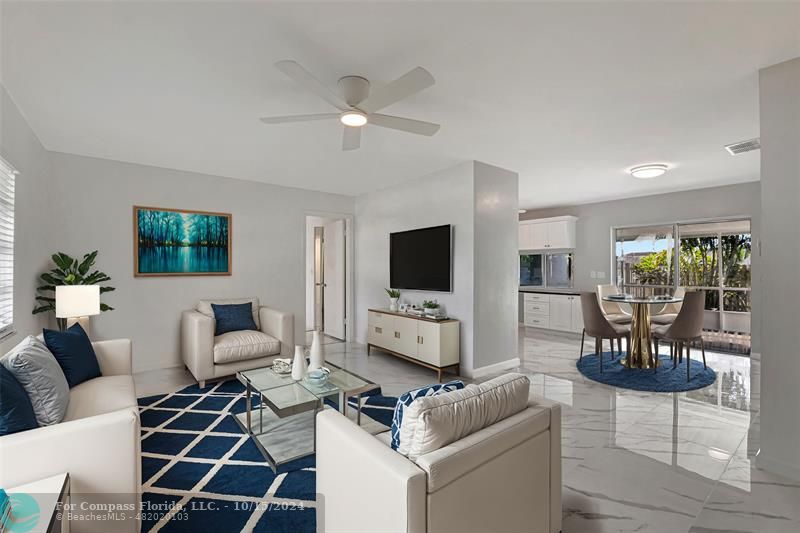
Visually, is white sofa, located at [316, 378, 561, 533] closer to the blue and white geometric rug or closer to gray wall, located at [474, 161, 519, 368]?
the blue and white geometric rug

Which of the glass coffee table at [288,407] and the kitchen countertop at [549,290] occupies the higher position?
the kitchen countertop at [549,290]

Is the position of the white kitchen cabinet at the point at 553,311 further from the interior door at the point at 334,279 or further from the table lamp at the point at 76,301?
the table lamp at the point at 76,301

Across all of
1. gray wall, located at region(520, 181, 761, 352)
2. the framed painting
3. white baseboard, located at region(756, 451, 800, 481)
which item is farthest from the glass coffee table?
gray wall, located at region(520, 181, 761, 352)

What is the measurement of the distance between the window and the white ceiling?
57cm

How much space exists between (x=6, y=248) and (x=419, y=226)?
377cm

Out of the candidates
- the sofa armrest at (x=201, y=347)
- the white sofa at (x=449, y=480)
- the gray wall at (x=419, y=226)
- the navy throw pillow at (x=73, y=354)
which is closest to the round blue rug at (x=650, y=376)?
the gray wall at (x=419, y=226)

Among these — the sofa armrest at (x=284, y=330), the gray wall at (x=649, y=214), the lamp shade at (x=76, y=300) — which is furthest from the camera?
the gray wall at (x=649, y=214)

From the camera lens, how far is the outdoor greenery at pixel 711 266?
5.48 m

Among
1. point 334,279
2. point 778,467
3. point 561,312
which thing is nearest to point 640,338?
point 778,467

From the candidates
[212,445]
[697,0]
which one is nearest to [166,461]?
[212,445]

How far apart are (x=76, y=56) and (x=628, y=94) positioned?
3421mm

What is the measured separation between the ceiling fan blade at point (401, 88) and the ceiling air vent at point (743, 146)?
3.38 metres

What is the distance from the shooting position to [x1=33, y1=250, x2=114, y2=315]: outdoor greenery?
3.37 meters

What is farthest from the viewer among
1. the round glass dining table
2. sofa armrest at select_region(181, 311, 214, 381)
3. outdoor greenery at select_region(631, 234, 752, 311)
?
outdoor greenery at select_region(631, 234, 752, 311)
